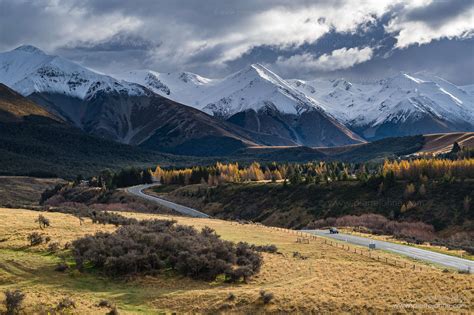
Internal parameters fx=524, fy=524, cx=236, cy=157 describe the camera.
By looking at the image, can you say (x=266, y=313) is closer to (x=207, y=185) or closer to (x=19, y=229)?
(x=19, y=229)

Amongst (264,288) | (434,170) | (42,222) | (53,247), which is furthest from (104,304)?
(434,170)

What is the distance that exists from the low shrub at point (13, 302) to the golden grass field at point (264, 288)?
2.41 feet

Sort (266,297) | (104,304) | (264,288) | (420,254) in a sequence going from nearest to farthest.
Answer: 1. (104,304)
2. (266,297)
3. (264,288)
4. (420,254)

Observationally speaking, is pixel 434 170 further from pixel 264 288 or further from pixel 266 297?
pixel 266 297

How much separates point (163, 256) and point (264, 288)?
10.6 meters

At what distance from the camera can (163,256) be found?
1842 inches

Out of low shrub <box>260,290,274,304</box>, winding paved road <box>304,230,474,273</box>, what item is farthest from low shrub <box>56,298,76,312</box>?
winding paved road <box>304,230,474,273</box>

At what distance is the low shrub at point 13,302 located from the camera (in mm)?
32625

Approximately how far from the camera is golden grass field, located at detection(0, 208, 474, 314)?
36094 mm

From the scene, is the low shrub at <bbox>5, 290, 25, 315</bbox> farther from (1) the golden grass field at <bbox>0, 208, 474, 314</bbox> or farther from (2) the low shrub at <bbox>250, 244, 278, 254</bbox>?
(2) the low shrub at <bbox>250, 244, 278, 254</bbox>

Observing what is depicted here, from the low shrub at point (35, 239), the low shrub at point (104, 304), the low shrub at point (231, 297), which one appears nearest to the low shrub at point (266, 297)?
the low shrub at point (231, 297)

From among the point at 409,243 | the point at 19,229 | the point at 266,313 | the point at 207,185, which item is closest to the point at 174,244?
the point at 266,313

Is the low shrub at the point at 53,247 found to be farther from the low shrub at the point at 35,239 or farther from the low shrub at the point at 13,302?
the low shrub at the point at 13,302

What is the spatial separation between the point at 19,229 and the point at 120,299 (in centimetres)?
2218
